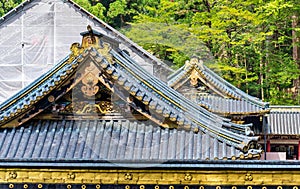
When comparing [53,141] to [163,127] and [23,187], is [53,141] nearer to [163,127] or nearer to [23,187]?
[23,187]

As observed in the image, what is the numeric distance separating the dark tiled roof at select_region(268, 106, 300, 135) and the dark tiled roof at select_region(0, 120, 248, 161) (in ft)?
47.1

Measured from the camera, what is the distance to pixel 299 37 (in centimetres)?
2711

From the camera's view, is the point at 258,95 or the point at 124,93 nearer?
the point at 124,93

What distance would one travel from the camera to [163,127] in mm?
7785

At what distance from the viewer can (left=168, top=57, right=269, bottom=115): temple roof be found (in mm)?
17609

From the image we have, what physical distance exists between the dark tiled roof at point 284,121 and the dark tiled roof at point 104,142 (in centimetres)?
1435

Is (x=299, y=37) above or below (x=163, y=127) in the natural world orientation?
above

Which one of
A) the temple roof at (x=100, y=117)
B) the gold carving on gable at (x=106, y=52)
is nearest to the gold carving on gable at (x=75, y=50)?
the temple roof at (x=100, y=117)

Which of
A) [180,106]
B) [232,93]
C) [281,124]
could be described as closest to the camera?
[180,106]

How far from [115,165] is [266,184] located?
219 centimetres

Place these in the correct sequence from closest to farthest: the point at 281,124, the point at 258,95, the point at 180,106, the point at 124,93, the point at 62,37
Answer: the point at 124,93 → the point at 180,106 → the point at 281,124 → the point at 62,37 → the point at 258,95

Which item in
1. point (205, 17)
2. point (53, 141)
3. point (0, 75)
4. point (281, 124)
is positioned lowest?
point (53, 141)

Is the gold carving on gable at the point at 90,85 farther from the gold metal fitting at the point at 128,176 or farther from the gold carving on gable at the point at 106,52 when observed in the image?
the gold metal fitting at the point at 128,176

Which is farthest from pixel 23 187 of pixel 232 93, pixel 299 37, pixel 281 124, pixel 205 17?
pixel 299 37
